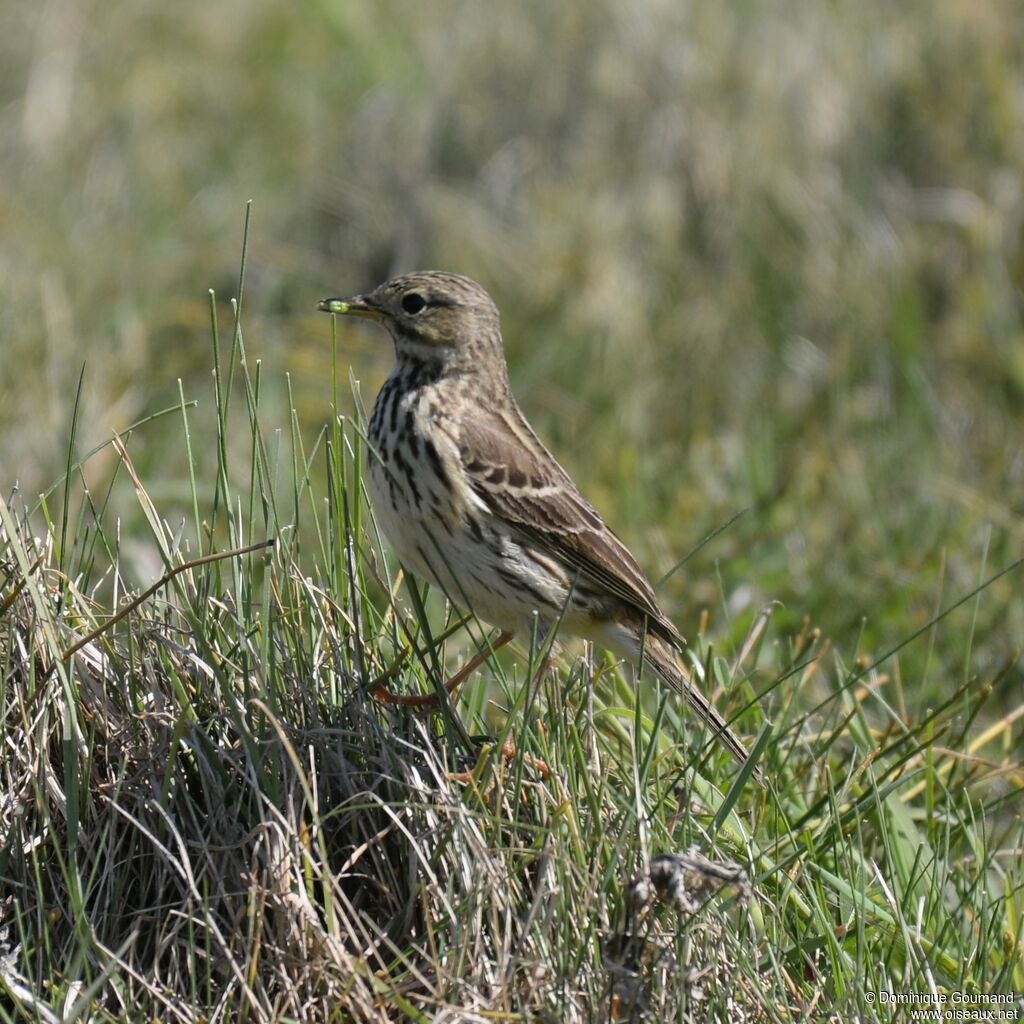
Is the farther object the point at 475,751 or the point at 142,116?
the point at 142,116

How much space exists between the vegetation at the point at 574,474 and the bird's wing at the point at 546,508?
0.26 meters

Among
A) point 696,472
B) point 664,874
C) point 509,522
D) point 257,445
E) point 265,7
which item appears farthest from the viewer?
point 265,7

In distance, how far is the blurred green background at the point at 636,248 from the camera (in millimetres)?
6762

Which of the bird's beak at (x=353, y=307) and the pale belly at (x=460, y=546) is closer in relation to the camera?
the pale belly at (x=460, y=546)

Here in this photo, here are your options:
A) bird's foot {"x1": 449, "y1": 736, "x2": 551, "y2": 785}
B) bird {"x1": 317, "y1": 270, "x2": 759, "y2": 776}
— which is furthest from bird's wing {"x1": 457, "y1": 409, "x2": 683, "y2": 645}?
bird's foot {"x1": 449, "y1": 736, "x2": 551, "y2": 785}

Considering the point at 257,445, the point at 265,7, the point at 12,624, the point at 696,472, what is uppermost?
the point at 265,7

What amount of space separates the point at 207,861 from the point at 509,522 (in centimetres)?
144

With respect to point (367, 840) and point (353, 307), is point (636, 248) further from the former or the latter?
point (367, 840)

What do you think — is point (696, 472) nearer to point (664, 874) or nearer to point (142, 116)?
point (664, 874)

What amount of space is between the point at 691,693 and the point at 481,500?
752mm

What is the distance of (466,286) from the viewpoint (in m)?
4.83

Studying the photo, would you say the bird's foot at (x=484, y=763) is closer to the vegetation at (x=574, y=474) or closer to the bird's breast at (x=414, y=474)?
the vegetation at (x=574, y=474)

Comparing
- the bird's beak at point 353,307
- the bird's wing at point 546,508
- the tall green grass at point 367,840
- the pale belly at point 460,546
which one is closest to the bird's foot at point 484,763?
the tall green grass at point 367,840

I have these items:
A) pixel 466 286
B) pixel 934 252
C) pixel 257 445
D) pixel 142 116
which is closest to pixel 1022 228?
pixel 934 252
